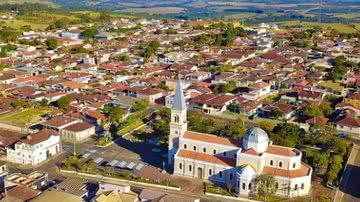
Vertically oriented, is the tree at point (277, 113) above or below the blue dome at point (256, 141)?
below

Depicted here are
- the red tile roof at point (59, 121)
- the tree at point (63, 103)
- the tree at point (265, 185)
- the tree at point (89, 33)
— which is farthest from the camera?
the tree at point (89, 33)

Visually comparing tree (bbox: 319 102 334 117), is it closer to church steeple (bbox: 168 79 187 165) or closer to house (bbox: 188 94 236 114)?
house (bbox: 188 94 236 114)

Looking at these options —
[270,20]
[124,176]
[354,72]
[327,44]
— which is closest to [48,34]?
[327,44]

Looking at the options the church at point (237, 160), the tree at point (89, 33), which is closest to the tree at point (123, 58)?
the tree at point (89, 33)

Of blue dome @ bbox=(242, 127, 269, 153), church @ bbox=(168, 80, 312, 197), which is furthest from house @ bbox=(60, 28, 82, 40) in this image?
blue dome @ bbox=(242, 127, 269, 153)

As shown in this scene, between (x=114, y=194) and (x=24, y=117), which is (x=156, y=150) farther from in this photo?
(x=24, y=117)

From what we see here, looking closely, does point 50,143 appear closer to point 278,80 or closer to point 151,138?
point 151,138

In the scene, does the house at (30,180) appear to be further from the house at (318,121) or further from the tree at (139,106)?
the house at (318,121)
